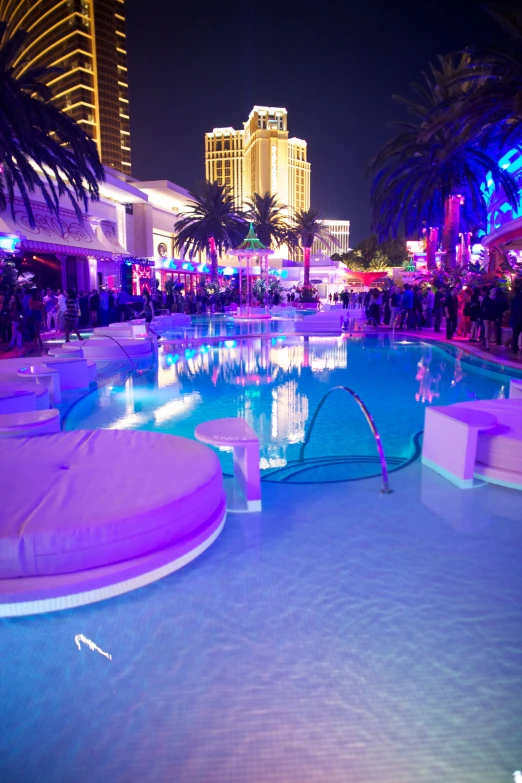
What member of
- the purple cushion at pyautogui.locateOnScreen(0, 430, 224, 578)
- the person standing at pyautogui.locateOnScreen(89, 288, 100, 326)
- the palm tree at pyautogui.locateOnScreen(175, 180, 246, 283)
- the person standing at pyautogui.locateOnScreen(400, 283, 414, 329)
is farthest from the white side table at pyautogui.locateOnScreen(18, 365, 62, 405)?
the palm tree at pyautogui.locateOnScreen(175, 180, 246, 283)

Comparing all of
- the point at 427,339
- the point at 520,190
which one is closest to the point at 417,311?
the point at 427,339

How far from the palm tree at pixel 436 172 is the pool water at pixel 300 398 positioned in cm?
1009

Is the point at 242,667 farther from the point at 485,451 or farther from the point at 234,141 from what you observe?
the point at 234,141

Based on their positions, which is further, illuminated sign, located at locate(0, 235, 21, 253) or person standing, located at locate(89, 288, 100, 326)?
person standing, located at locate(89, 288, 100, 326)

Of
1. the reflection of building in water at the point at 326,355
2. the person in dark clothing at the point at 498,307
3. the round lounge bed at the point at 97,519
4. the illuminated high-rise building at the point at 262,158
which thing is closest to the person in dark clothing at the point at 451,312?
the person in dark clothing at the point at 498,307

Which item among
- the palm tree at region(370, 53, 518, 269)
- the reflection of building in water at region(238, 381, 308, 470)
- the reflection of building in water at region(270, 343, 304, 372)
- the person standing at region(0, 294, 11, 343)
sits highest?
the palm tree at region(370, 53, 518, 269)

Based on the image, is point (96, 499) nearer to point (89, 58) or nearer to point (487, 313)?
point (487, 313)

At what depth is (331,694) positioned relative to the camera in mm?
2322

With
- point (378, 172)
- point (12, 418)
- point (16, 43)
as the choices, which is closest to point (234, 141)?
point (378, 172)

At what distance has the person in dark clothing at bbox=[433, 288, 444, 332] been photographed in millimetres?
21234

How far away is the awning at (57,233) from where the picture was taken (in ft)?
76.4

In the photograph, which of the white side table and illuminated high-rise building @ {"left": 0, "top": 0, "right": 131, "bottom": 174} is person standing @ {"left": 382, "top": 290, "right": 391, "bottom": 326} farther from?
illuminated high-rise building @ {"left": 0, "top": 0, "right": 131, "bottom": 174}

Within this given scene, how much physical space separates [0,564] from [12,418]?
9.00ft

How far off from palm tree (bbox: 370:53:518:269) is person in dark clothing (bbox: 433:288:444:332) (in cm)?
215
